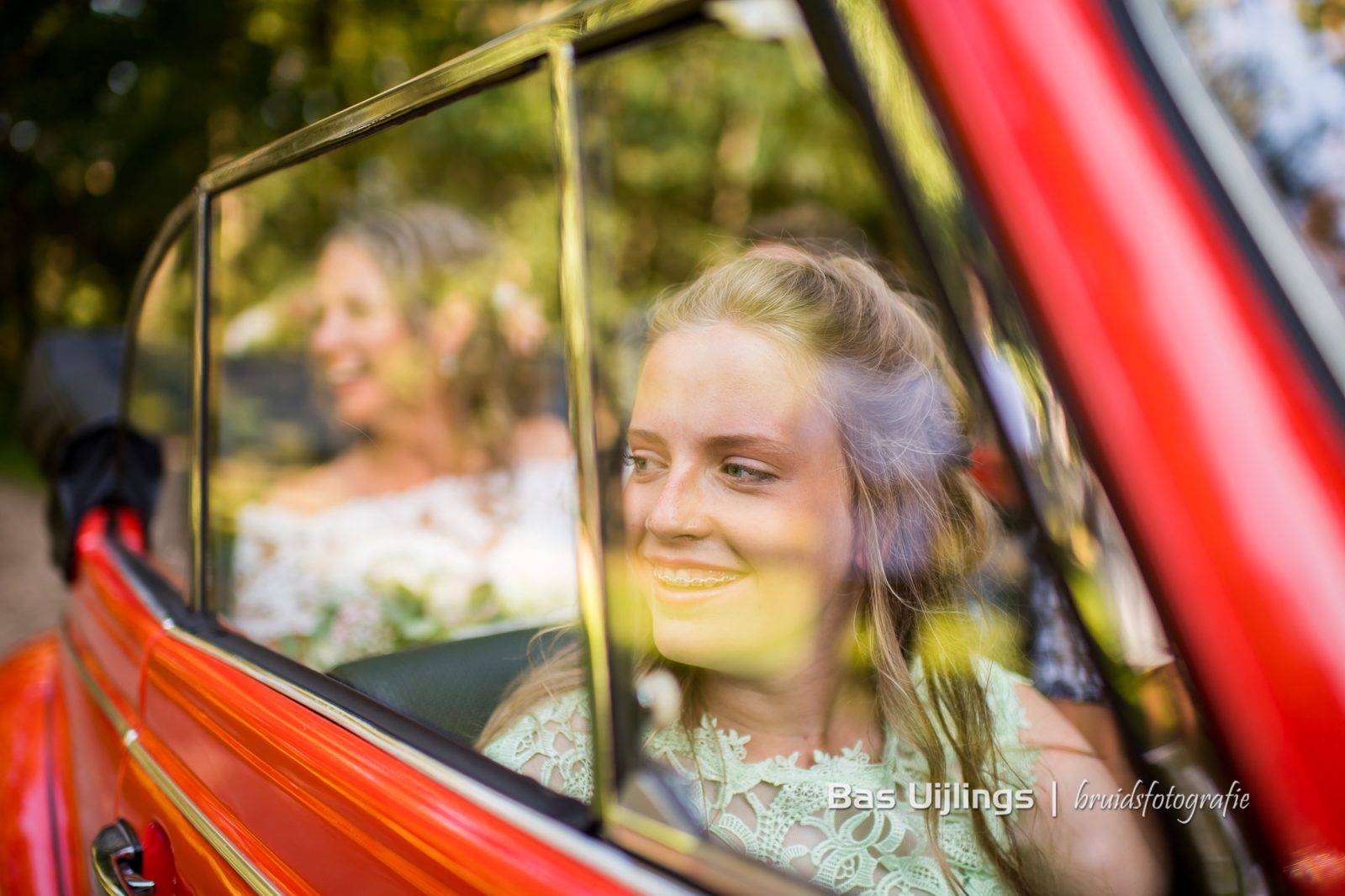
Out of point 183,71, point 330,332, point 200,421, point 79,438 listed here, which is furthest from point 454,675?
point 183,71

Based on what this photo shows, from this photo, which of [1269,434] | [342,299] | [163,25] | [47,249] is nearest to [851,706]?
[1269,434]

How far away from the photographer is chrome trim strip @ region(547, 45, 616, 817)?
0.74 meters

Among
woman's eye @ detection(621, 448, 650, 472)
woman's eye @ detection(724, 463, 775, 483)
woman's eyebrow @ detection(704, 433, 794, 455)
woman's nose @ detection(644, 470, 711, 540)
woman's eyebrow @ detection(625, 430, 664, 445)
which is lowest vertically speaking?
woman's nose @ detection(644, 470, 711, 540)

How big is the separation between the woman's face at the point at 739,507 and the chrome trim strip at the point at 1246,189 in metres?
0.54

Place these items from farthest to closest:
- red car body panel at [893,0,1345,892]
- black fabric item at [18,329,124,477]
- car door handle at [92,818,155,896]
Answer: black fabric item at [18,329,124,477] → car door handle at [92,818,155,896] → red car body panel at [893,0,1345,892]

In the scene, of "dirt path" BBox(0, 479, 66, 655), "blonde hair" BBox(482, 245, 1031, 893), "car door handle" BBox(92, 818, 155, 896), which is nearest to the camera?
"blonde hair" BBox(482, 245, 1031, 893)

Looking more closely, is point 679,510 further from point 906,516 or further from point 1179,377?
point 1179,377

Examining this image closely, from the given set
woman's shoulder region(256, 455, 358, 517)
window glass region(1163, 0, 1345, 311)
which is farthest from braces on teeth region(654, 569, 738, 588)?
woman's shoulder region(256, 455, 358, 517)

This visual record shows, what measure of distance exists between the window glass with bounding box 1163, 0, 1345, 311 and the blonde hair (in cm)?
43

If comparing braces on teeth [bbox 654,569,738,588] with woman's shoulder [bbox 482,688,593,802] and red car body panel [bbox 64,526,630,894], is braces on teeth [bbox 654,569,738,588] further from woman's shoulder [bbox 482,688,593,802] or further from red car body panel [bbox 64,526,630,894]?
red car body panel [bbox 64,526,630,894]

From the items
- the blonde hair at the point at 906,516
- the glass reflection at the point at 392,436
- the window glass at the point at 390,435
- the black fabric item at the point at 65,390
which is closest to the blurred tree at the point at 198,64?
the window glass at the point at 390,435

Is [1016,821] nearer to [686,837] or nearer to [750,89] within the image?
[686,837]

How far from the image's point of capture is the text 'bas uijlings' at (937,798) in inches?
39.8

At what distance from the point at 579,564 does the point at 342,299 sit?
2663mm
